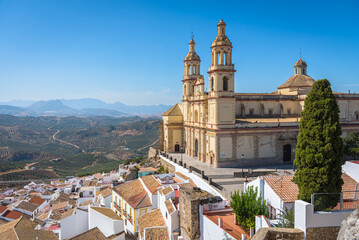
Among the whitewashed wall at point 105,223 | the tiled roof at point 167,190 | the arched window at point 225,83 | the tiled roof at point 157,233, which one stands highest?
the arched window at point 225,83

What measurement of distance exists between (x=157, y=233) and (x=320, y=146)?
10112 mm

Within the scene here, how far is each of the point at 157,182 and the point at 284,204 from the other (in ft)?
41.3

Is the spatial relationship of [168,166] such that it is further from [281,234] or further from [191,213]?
[281,234]

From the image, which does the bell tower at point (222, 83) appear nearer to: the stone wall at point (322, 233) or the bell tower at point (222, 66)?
the bell tower at point (222, 66)

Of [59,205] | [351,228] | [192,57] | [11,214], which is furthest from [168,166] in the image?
[351,228]

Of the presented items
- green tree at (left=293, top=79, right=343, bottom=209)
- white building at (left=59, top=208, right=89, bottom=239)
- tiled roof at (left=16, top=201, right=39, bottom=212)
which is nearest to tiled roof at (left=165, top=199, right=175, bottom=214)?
green tree at (left=293, top=79, right=343, bottom=209)

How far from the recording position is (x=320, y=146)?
1139cm

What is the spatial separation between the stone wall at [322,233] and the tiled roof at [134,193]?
13.2 meters

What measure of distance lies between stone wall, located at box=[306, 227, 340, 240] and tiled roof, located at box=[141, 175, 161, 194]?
13.3 m

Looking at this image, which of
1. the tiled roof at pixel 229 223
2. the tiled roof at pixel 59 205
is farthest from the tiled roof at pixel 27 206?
the tiled roof at pixel 229 223

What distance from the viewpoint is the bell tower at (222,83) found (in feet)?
96.7

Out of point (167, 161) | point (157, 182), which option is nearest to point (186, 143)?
point (167, 161)

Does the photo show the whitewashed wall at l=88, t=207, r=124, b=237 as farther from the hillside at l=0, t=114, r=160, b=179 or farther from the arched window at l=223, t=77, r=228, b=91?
the hillside at l=0, t=114, r=160, b=179

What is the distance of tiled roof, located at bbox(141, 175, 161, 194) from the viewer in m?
21.8
